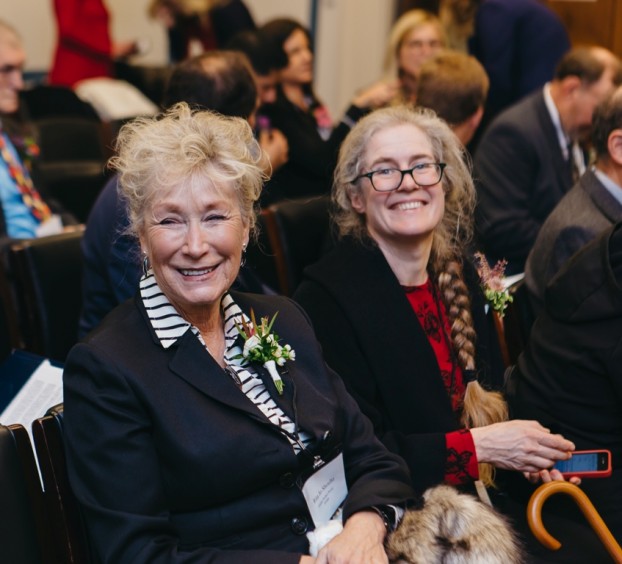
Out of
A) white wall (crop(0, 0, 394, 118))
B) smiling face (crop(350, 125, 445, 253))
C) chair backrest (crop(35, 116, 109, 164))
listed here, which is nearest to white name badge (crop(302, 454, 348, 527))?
smiling face (crop(350, 125, 445, 253))

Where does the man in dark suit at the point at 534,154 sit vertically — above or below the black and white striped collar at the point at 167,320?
below

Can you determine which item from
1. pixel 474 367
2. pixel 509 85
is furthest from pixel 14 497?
pixel 509 85

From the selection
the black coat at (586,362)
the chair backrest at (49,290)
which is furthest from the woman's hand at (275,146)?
the black coat at (586,362)

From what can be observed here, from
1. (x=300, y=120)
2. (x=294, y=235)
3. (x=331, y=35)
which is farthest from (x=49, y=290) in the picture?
(x=331, y=35)

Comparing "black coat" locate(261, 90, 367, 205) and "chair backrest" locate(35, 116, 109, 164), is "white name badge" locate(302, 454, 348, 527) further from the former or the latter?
"chair backrest" locate(35, 116, 109, 164)

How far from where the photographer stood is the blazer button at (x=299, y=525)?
1894 mm

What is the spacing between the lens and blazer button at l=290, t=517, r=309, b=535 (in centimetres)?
189

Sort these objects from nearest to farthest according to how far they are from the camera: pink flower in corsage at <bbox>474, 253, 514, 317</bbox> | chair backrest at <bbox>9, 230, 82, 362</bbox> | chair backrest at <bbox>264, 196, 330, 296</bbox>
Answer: pink flower in corsage at <bbox>474, 253, 514, 317</bbox> < chair backrest at <bbox>9, 230, 82, 362</bbox> < chair backrest at <bbox>264, 196, 330, 296</bbox>

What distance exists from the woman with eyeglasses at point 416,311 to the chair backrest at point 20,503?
81cm

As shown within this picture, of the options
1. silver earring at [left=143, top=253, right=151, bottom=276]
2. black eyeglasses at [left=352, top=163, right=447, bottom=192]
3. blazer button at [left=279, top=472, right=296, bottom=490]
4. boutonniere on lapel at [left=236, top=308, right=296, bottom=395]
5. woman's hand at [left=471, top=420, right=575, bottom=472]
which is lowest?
woman's hand at [left=471, top=420, right=575, bottom=472]

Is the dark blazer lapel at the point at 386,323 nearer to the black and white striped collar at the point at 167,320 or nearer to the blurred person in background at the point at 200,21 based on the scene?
the black and white striped collar at the point at 167,320

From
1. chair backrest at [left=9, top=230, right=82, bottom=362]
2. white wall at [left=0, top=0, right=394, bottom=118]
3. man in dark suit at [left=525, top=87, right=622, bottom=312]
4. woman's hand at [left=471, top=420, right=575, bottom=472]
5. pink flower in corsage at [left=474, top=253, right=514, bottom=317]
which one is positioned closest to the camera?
woman's hand at [left=471, top=420, right=575, bottom=472]

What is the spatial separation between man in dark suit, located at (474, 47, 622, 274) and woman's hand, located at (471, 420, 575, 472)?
5.61 ft

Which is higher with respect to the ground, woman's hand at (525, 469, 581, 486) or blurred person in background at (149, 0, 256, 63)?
blurred person in background at (149, 0, 256, 63)
